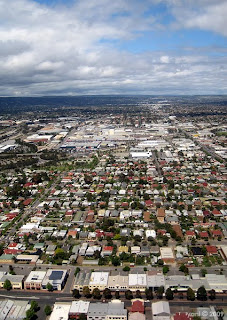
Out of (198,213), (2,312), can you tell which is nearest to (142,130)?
(198,213)

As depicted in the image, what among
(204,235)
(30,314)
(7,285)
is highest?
(204,235)

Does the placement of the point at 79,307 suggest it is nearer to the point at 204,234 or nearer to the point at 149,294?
the point at 149,294

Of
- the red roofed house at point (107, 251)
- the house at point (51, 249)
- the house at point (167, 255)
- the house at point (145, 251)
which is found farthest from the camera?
the house at point (51, 249)

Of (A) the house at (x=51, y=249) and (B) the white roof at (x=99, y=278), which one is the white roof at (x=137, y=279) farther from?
(A) the house at (x=51, y=249)

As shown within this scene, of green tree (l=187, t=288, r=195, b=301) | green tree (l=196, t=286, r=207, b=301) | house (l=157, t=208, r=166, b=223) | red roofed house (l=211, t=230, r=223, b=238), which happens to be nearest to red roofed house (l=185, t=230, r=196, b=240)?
red roofed house (l=211, t=230, r=223, b=238)

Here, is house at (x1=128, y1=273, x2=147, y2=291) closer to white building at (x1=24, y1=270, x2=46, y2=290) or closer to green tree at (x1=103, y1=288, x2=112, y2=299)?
green tree at (x1=103, y1=288, x2=112, y2=299)

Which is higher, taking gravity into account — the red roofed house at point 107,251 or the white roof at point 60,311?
the red roofed house at point 107,251

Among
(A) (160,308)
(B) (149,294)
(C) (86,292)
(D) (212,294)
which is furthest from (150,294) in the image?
(C) (86,292)

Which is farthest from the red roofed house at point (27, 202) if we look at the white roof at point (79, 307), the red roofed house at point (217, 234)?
the red roofed house at point (217, 234)
